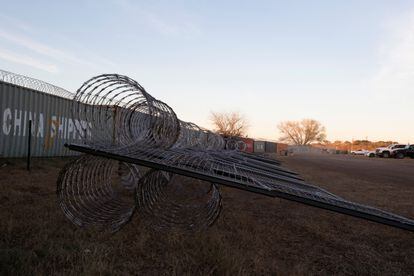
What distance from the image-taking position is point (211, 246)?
442 centimetres

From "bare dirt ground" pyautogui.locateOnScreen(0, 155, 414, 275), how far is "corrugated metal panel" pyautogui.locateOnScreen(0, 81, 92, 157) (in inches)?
252

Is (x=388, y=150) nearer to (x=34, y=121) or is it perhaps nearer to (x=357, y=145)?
(x=34, y=121)

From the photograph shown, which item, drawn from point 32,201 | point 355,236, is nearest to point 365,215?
point 355,236

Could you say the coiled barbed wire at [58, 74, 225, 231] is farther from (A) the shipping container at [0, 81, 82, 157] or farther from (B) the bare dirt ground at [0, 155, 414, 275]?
(A) the shipping container at [0, 81, 82, 157]

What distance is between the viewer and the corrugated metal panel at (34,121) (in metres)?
12.5

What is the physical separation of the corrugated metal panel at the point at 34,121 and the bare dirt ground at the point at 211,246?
6.39 metres

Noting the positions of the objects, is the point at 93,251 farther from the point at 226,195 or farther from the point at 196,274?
the point at 226,195

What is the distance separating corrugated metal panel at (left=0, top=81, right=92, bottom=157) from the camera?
40.9ft

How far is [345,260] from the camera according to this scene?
177 inches

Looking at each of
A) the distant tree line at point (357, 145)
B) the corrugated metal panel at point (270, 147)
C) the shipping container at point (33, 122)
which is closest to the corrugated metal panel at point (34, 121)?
the shipping container at point (33, 122)

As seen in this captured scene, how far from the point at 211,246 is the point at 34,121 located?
11.9m

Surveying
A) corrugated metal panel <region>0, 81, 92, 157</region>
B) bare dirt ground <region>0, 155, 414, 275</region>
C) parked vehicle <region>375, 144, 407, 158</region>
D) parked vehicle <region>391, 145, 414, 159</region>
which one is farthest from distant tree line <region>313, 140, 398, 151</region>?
bare dirt ground <region>0, 155, 414, 275</region>

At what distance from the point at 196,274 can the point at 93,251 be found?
4.03 feet

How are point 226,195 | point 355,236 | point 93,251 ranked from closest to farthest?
point 93,251
point 355,236
point 226,195
